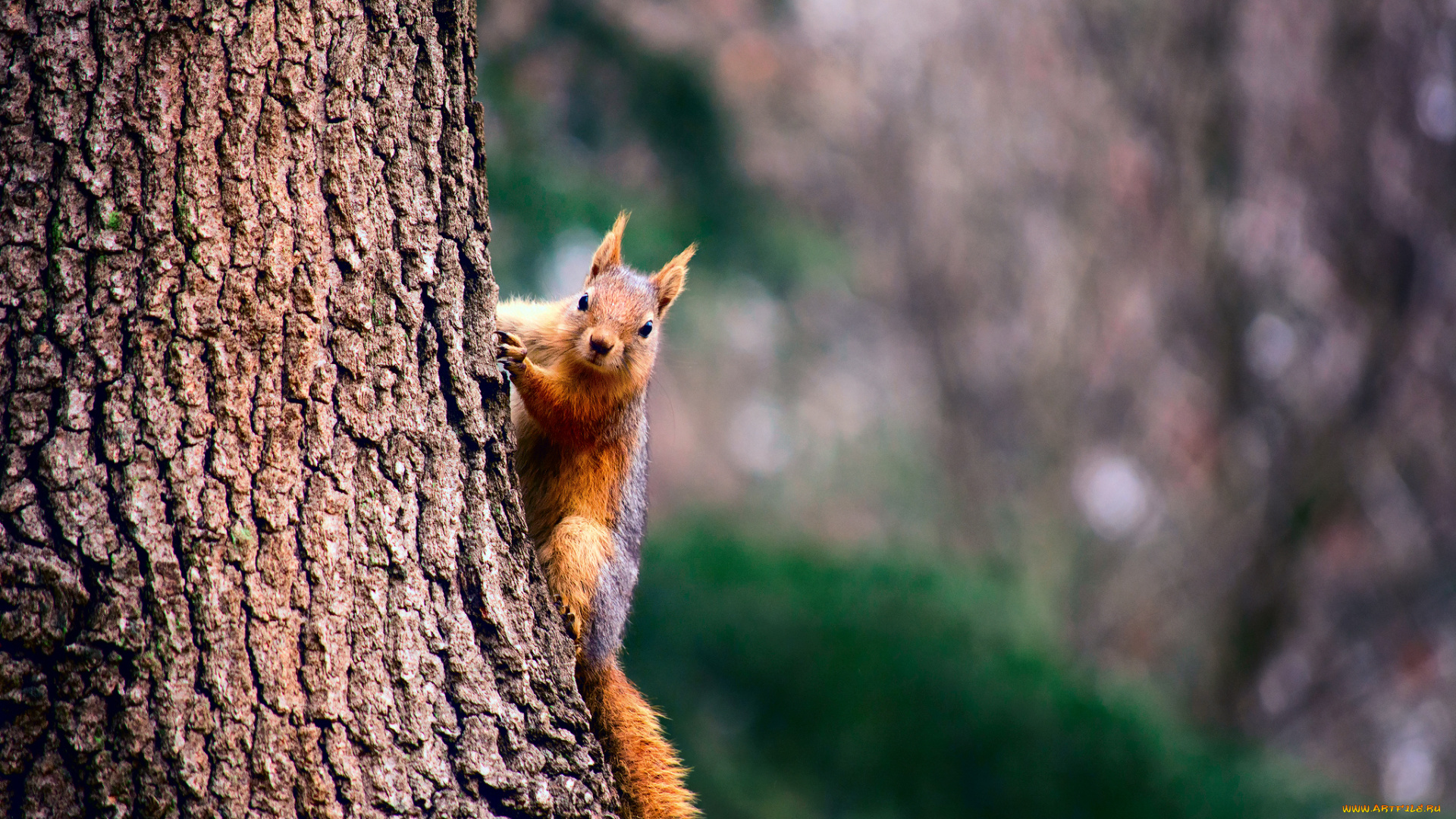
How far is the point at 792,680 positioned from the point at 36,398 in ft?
13.7

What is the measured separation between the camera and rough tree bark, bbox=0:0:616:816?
1.44 meters

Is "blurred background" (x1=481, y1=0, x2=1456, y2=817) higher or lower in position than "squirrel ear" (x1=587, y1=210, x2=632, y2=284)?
higher

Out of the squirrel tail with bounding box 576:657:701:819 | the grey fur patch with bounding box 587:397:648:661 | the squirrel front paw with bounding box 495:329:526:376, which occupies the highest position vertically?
the squirrel front paw with bounding box 495:329:526:376

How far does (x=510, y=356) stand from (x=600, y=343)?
282mm

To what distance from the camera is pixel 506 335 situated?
2453mm

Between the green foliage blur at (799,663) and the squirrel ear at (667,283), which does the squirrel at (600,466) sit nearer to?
the squirrel ear at (667,283)

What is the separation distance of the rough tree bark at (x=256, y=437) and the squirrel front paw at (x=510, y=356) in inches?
22.2

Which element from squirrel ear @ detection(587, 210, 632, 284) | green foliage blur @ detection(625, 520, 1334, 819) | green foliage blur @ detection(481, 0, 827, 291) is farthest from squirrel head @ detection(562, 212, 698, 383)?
green foliage blur @ detection(625, 520, 1334, 819)

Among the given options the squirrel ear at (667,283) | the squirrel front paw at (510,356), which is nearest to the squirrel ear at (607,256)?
the squirrel ear at (667,283)

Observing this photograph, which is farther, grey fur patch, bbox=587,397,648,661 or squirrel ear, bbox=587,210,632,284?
squirrel ear, bbox=587,210,632,284

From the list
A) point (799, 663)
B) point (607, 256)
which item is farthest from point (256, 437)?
point (799, 663)

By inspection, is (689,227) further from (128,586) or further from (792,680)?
(128,586)

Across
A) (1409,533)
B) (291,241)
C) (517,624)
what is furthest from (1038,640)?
(291,241)

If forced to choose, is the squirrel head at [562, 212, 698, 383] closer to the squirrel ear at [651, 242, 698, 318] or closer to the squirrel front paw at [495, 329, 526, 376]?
the squirrel ear at [651, 242, 698, 318]
